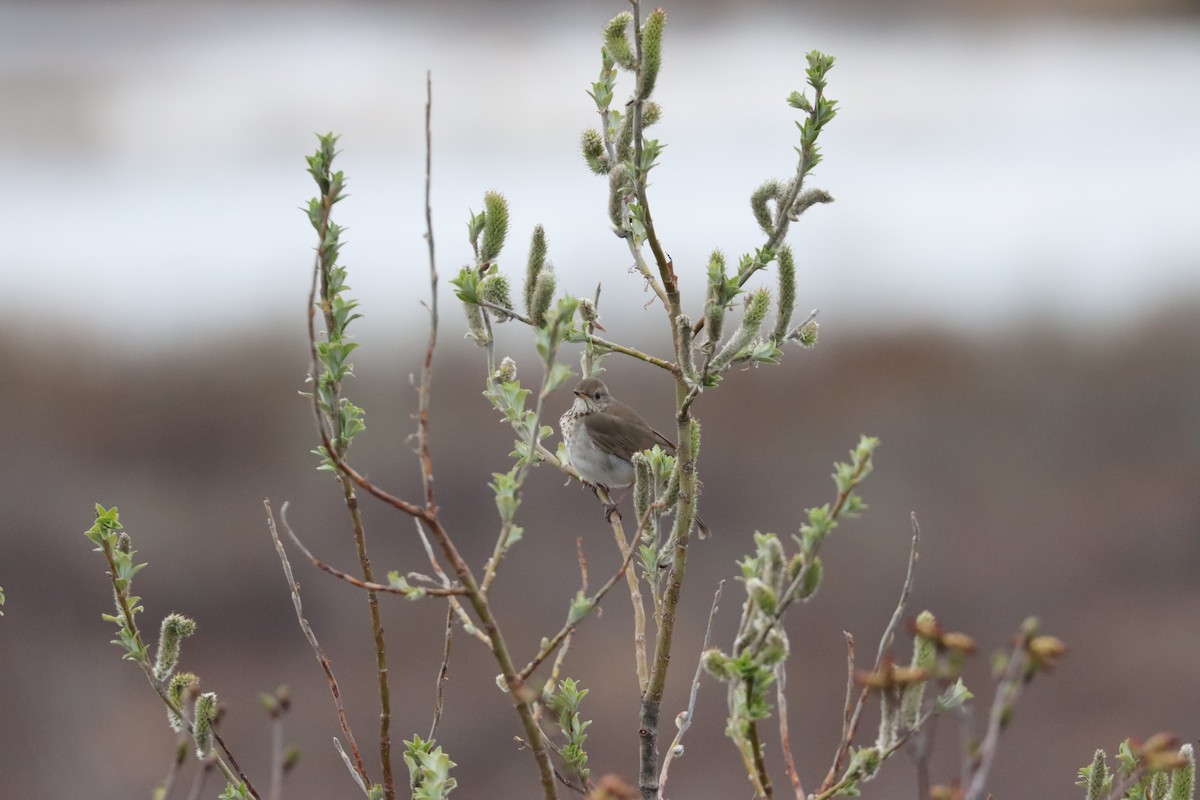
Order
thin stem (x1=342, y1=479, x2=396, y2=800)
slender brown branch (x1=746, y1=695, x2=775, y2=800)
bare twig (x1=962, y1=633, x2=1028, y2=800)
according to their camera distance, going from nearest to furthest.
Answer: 1. bare twig (x1=962, y1=633, x2=1028, y2=800)
2. slender brown branch (x1=746, y1=695, x2=775, y2=800)
3. thin stem (x1=342, y1=479, x2=396, y2=800)

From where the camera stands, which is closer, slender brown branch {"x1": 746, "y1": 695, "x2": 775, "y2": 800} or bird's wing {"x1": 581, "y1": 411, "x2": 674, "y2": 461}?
slender brown branch {"x1": 746, "y1": 695, "x2": 775, "y2": 800}

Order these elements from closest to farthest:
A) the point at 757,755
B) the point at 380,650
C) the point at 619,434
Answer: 1. the point at 757,755
2. the point at 380,650
3. the point at 619,434

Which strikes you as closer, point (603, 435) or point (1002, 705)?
point (1002, 705)

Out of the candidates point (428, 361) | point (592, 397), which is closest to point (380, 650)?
point (428, 361)

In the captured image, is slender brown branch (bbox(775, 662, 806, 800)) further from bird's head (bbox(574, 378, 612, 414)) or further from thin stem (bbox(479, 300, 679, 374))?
bird's head (bbox(574, 378, 612, 414))

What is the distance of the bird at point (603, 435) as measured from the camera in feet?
8.36

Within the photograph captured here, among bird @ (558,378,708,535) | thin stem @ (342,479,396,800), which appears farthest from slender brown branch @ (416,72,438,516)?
bird @ (558,378,708,535)

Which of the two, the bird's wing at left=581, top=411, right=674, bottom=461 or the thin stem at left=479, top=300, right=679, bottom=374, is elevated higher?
the thin stem at left=479, top=300, right=679, bottom=374

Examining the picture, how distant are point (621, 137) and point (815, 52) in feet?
0.79

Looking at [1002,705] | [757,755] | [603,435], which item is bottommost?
[603,435]

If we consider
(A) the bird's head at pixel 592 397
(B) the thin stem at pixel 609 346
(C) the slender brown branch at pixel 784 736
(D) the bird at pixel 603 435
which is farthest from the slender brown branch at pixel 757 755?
(A) the bird's head at pixel 592 397

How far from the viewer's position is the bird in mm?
2547

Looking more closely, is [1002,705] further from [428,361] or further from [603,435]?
[603,435]

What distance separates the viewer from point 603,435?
2648 mm
